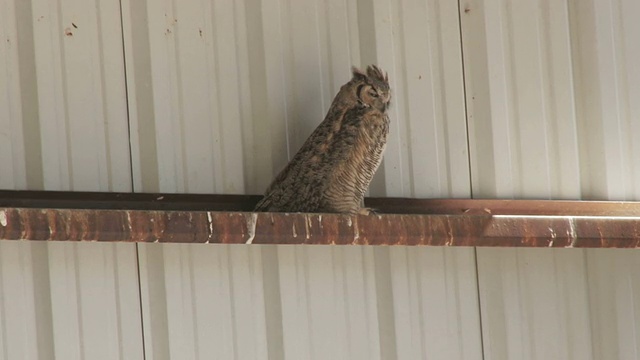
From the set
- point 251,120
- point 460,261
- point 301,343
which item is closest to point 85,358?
point 301,343

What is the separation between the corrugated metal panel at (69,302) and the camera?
527cm

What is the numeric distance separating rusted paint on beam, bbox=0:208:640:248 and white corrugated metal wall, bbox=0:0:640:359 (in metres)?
0.40

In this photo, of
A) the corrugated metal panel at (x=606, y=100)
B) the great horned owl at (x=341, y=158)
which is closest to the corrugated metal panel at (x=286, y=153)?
the great horned owl at (x=341, y=158)

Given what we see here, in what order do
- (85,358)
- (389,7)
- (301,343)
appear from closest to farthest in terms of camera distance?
1. (85,358)
2. (301,343)
3. (389,7)

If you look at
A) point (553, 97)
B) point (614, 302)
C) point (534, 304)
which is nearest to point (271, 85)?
point (553, 97)

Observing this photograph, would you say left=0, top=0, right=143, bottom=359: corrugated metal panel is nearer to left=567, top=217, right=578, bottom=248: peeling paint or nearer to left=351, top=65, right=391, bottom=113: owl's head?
left=351, top=65, right=391, bottom=113: owl's head

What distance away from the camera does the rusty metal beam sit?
197 inches

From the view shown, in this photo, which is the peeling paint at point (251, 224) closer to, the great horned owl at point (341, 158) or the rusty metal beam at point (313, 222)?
the rusty metal beam at point (313, 222)

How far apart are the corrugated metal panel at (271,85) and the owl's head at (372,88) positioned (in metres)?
0.35

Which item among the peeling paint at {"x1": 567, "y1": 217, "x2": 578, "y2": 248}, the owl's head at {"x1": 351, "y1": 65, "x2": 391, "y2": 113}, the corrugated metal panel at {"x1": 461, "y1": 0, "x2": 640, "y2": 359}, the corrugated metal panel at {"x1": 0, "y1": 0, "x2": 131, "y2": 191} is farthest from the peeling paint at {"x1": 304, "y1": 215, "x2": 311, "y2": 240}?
the peeling paint at {"x1": 567, "y1": 217, "x2": 578, "y2": 248}

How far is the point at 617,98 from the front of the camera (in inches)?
250

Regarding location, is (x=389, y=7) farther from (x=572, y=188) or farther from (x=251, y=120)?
(x=572, y=188)

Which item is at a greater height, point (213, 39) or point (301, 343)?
point (213, 39)

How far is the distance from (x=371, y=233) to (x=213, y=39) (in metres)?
1.31
